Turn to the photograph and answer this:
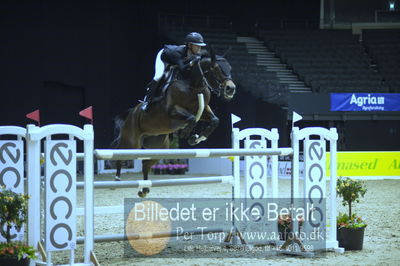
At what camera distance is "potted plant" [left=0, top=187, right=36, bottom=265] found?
361cm

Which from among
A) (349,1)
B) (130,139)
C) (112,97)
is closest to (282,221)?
(130,139)

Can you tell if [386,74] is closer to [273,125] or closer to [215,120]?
[273,125]

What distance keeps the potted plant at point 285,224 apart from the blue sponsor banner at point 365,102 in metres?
11.3

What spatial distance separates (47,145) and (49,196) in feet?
0.99

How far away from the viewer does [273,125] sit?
16.1m

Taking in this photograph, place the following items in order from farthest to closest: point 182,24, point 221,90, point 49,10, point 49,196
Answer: point 182,24, point 49,10, point 221,90, point 49,196

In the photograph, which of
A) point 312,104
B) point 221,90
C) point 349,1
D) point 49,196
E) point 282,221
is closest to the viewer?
point 49,196

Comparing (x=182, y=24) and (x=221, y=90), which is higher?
(x=182, y=24)

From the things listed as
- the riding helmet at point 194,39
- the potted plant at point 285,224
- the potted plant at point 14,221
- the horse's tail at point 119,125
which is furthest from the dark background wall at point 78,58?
the potted plant at point 14,221

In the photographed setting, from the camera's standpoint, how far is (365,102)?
1595 cm

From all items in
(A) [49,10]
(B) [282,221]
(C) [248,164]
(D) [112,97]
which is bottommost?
(B) [282,221]

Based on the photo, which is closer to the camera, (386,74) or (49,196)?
(49,196)

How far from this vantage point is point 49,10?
45.4 feet

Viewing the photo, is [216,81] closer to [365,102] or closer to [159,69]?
[159,69]
